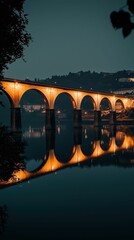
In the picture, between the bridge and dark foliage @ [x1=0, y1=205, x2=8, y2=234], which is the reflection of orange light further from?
dark foliage @ [x1=0, y1=205, x2=8, y2=234]

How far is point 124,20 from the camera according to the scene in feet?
8.42

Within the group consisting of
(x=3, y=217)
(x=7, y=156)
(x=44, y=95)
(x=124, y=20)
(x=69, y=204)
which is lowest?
(x=69, y=204)

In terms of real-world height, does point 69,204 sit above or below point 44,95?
below

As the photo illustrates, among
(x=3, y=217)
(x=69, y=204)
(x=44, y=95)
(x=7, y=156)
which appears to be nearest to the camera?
(x=3, y=217)

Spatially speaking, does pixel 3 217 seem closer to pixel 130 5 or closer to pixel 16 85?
pixel 130 5

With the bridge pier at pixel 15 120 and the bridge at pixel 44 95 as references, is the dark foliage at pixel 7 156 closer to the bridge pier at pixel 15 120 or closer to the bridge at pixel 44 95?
the bridge at pixel 44 95

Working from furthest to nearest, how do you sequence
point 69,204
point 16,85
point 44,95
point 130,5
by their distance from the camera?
point 44,95
point 16,85
point 69,204
point 130,5

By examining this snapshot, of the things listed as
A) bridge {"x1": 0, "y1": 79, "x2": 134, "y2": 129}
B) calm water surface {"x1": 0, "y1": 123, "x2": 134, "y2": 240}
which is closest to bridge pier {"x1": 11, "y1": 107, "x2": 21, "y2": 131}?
bridge {"x1": 0, "y1": 79, "x2": 134, "y2": 129}

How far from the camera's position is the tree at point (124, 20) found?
2521mm

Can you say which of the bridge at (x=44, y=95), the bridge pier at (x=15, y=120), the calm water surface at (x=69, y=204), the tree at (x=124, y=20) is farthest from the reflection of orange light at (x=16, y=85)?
the tree at (x=124, y=20)

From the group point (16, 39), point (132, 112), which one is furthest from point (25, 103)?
point (16, 39)

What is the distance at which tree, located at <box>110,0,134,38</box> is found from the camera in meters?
2.52

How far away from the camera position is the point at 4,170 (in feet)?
32.2

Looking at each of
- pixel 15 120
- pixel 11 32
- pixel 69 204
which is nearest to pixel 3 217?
pixel 69 204
